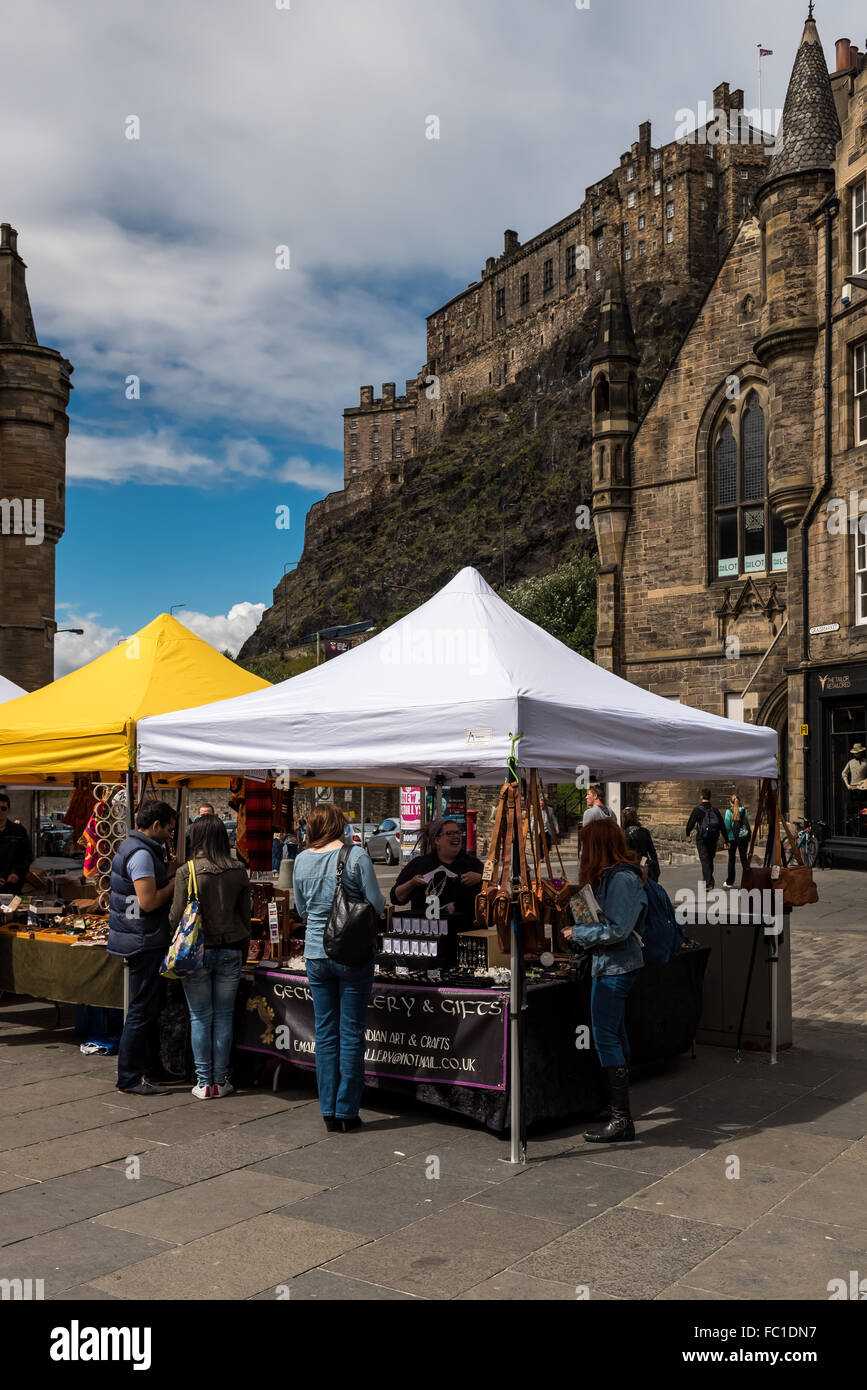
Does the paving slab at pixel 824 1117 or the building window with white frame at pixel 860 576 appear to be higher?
the building window with white frame at pixel 860 576

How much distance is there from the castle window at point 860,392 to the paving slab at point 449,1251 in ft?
72.0

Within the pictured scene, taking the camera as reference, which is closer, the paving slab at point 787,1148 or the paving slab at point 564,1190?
the paving slab at point 564,1190

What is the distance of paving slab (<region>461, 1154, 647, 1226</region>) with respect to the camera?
548 centimetres

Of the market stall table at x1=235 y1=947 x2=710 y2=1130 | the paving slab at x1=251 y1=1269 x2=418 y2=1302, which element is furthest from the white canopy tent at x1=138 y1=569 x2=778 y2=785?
the paving slab at x1=251 y1=1269 x2=418 y2=1302

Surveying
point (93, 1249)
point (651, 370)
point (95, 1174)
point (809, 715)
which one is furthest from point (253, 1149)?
point (651, 370)

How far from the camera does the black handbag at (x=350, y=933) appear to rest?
6.54 metres

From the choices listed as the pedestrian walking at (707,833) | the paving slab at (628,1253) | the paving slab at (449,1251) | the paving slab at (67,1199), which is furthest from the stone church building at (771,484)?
the paving slab at (67,1199)

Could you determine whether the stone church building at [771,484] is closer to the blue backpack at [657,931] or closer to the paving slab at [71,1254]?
the blue backpack at [657,931]

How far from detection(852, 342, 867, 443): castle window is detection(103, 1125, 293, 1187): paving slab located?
2147 centimetres

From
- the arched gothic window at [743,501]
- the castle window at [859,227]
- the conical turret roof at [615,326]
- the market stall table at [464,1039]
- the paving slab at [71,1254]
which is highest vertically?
the conical turret roof at [615,326]

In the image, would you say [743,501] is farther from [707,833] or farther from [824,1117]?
[824,1117]

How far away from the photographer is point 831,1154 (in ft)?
20.9
